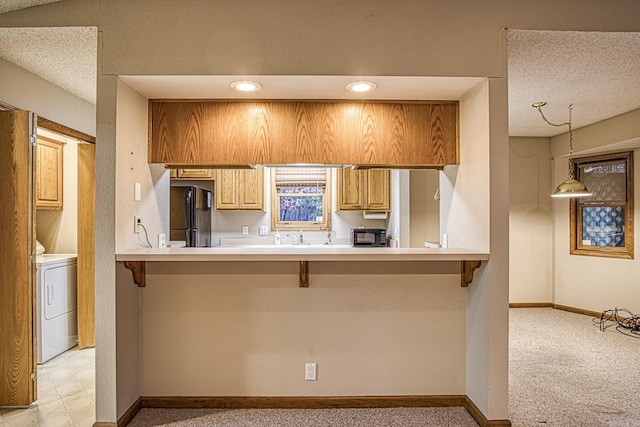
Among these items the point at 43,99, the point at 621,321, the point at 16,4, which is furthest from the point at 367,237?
the point at 16,4

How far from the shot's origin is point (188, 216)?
4.21m

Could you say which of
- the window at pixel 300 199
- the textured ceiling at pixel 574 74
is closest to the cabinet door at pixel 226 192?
the window at pixel 300 199

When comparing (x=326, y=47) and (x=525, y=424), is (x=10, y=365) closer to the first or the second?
(x=326, y=47)

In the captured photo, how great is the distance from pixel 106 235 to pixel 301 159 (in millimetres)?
1282

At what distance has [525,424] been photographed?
7.85 feet

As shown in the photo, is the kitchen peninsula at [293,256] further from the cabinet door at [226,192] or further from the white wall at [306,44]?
the cabinet door at [226,192]

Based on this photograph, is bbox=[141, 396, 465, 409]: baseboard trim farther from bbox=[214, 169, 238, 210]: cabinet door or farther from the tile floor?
bbox=[214, 169, 238, 210]: cabinet door

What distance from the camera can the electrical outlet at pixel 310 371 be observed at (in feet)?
8.39

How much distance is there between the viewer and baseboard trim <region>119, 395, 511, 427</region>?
8.33ft

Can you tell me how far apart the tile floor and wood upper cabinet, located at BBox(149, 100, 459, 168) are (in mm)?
1765

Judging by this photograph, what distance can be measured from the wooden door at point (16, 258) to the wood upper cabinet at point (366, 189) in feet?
10.8

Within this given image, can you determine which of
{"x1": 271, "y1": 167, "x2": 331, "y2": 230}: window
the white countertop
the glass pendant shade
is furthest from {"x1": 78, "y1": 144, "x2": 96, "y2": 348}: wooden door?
the glass pendant shade

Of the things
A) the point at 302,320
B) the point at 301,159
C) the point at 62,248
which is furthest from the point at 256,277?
the point at 62,248

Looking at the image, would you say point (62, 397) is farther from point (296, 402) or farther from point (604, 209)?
point (604, 209)
